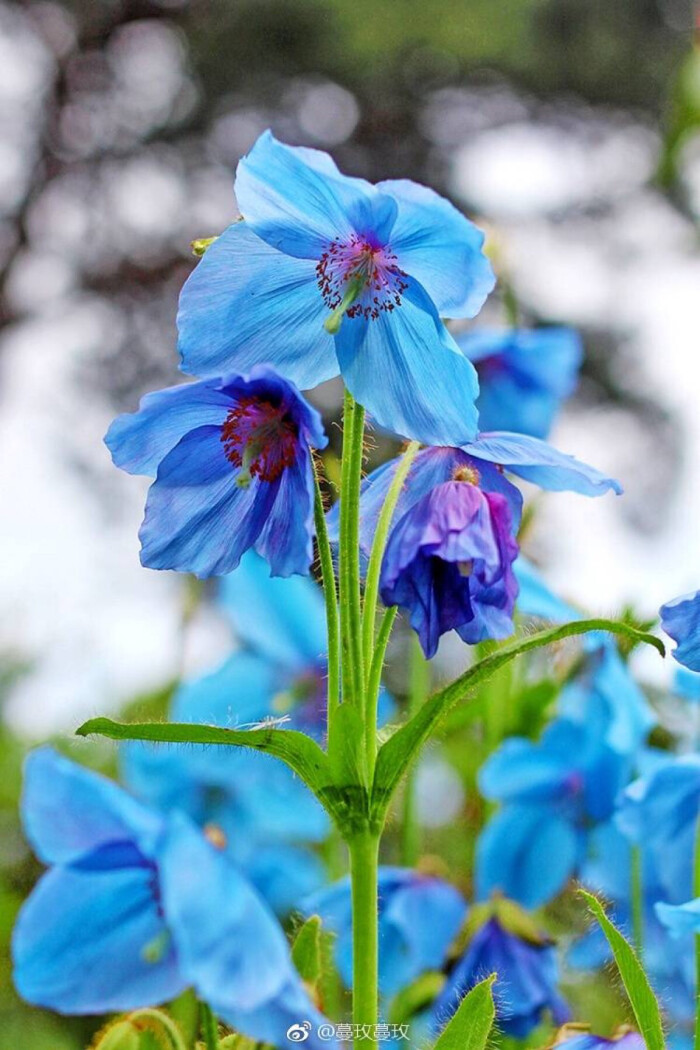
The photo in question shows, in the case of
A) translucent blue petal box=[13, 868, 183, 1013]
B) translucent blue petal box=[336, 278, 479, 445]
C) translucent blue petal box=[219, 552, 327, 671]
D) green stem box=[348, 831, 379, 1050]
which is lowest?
translucent blue petal box=[219, 552, 327, 671]

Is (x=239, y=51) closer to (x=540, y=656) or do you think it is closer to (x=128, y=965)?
(x=540, y=656)

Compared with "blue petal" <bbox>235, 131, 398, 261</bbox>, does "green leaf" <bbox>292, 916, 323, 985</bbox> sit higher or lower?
lower

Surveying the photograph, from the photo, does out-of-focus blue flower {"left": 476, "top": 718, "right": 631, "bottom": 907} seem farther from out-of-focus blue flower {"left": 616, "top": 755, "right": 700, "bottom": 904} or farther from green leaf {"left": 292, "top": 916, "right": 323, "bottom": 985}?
green leaf {"left": 292, "top": 916, "right": 323, "bottom": 985}

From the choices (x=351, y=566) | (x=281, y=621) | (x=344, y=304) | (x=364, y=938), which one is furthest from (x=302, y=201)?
(x=281, y=621)

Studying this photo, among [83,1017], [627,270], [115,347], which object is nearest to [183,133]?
[115,347]

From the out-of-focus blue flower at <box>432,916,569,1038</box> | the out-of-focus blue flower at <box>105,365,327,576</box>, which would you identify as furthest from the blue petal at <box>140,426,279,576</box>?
the out-of-focus blue flower at <box>432,916,569,1038</box>

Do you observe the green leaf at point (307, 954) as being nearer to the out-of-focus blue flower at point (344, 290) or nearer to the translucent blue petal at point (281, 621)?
the out-of-focus blue flower at point (344, 290)

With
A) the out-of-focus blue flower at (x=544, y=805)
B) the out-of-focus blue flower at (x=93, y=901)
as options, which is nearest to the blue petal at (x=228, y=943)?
the out-of-focus blue flower at (x=93, y=901)
